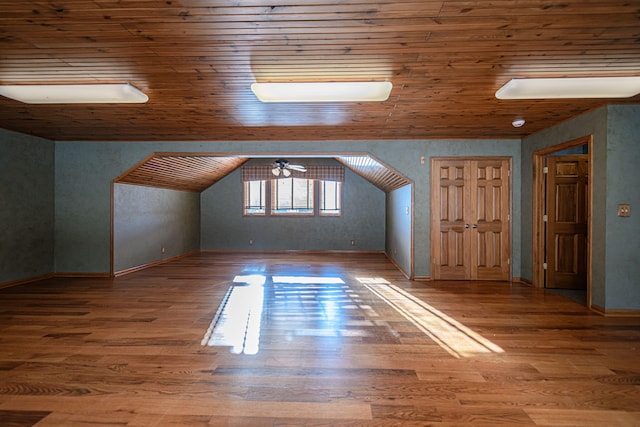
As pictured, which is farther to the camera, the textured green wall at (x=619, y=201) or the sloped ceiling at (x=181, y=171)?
the sloped ceiling at (x=181, y=171)

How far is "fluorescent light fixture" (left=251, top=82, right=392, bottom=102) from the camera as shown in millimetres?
2973

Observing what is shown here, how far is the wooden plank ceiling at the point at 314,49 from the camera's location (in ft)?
6.59

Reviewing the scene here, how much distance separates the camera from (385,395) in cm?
212

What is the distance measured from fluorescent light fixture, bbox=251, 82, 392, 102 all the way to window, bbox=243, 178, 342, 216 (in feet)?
20.7

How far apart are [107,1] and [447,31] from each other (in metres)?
1.88

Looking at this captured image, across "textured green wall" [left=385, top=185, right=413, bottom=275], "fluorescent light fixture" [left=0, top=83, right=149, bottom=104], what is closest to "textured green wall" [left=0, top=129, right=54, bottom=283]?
"fluorescent light fixture" [left=0, top=83, right=149, bottom=104]

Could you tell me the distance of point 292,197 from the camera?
976 centimetres

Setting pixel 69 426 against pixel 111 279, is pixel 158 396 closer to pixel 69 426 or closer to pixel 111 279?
pixel 69 426

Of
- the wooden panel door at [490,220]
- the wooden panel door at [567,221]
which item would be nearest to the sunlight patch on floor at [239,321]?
the wooden panel door at [490,220]

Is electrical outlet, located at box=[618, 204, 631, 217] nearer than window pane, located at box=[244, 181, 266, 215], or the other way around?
electrical outlet, located at box=[618, 204, 631, 217]

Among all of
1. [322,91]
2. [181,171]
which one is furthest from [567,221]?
[181,171]

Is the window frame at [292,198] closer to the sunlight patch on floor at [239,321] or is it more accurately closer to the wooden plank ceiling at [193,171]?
the wooden plank ceiling at [193,171]

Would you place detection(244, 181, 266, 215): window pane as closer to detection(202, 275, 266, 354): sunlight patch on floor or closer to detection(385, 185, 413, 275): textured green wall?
detection(385, 185, 413, 275): textured green wall

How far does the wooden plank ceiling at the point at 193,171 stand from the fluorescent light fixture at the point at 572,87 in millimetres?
2634
